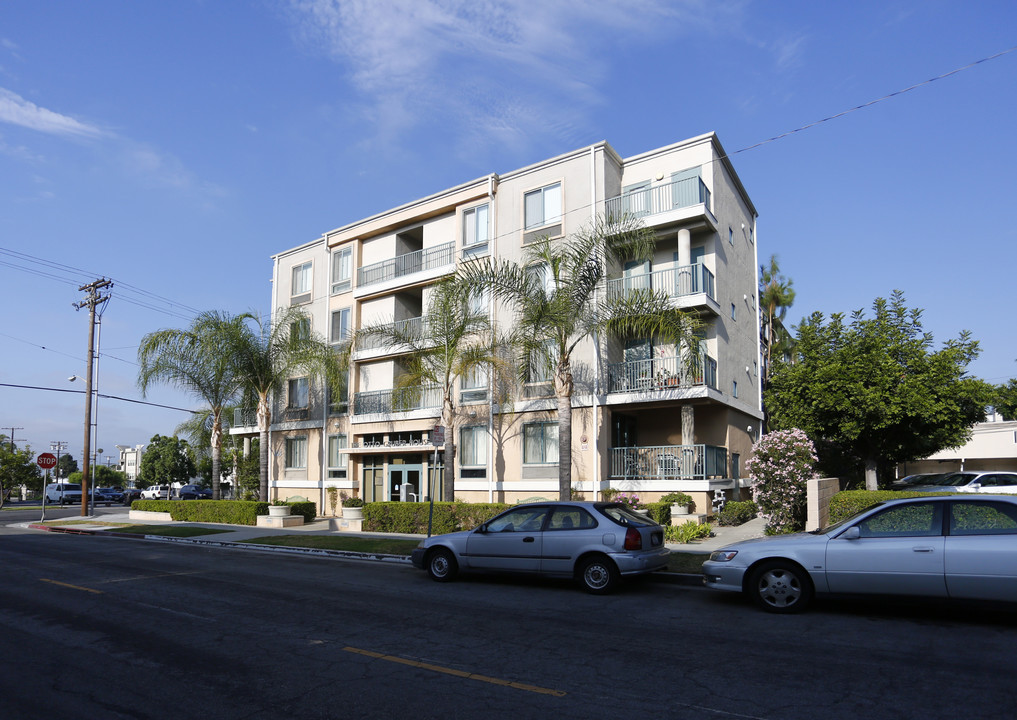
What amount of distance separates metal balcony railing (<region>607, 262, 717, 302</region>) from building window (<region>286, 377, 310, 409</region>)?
16973 millimetres

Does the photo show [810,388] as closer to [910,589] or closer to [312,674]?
[910,589]

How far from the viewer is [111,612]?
9.45 metres

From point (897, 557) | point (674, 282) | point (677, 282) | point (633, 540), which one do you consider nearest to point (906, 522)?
point (897, 557)

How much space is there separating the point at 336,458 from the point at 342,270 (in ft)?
28.8

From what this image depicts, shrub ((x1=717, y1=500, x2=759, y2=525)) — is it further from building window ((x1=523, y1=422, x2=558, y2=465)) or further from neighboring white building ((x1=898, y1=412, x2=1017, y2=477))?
neighboring white building ((x1=898, y1=412, x2=1017, y2=477))

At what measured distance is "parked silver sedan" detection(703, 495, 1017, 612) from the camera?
309 inches

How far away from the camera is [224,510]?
91.4 feet

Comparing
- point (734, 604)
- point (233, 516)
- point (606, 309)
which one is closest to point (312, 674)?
point (734, 604)

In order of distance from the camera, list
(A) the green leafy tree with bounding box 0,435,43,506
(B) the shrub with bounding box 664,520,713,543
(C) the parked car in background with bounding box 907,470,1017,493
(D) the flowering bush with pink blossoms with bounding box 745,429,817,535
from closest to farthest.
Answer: (D) the flowering bush with pink blossoms with bounding box 745,429,817,535
(B) the shrub with bounding box 664,520,713,543
(C) the parked car in background with bounding box 907,470,1017,493
(A) the green leafy tree with bounding box 0,435,43,506

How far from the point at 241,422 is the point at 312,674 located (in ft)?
104

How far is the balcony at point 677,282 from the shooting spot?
71.5 feet

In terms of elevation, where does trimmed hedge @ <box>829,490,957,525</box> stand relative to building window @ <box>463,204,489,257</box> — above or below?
below

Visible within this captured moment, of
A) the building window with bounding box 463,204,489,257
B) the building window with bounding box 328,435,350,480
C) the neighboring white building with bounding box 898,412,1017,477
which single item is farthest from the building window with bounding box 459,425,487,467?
the neighboring white building with bounding box 898,412,1017,477

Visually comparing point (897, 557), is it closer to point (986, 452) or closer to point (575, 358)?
point (575, 358)
